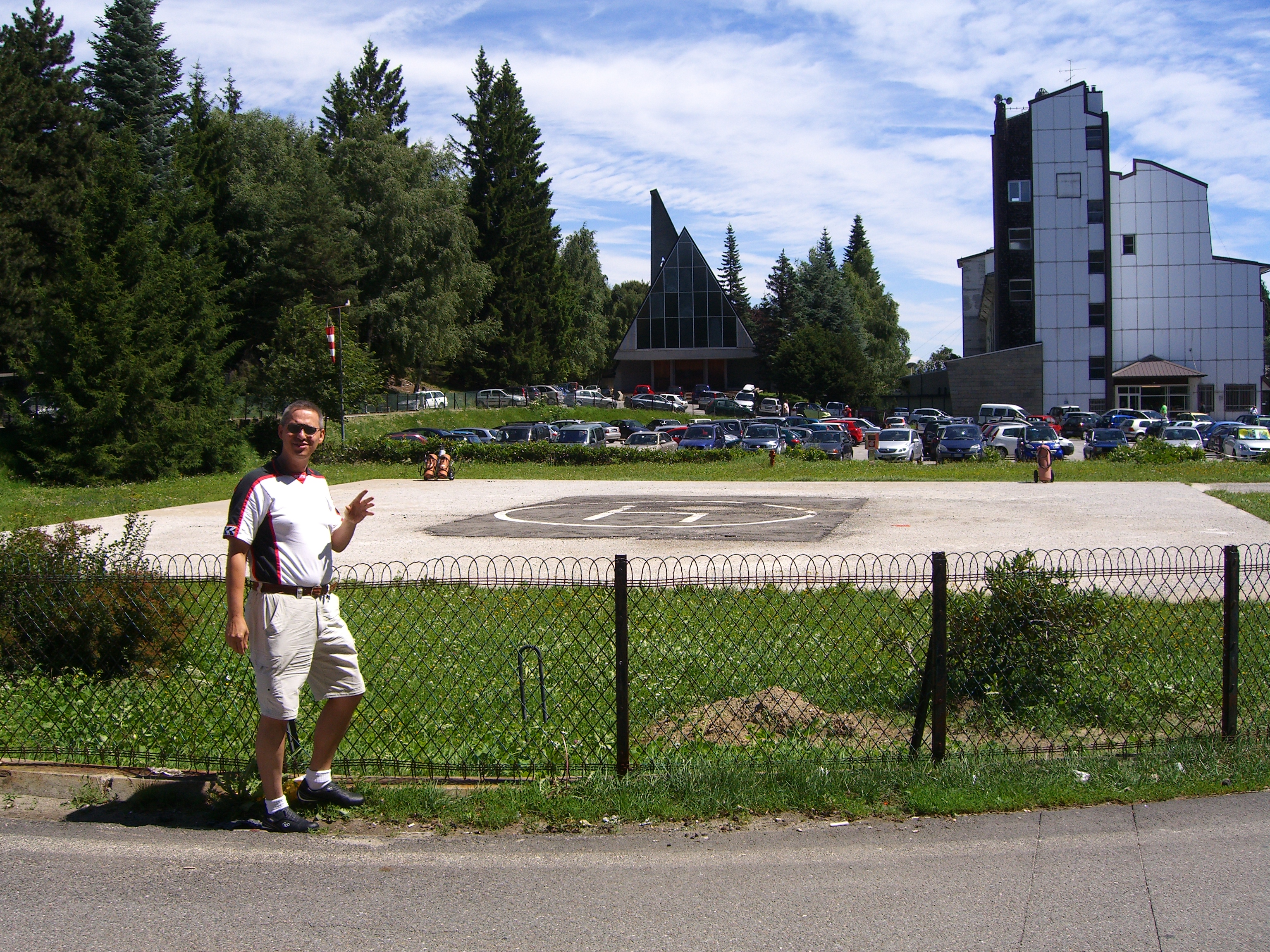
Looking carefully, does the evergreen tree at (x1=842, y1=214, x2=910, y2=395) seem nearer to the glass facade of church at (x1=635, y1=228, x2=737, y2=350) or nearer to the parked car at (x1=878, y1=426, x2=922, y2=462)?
the glass facade of church at (x1=635, y1=228, x2=737, y2=350)

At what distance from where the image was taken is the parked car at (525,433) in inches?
1857

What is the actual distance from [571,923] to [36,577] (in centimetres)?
476

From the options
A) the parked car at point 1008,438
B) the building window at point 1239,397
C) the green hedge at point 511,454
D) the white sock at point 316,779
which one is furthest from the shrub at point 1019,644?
the building window at point 1239,397

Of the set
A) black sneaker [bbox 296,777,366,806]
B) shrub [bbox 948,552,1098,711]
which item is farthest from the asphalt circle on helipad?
black sneaker [bbox 296,777,366,806]

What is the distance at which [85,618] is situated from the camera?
23.4ft

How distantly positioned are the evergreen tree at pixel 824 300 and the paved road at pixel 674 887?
82.7 metres

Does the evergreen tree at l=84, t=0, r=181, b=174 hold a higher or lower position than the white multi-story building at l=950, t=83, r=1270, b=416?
higher

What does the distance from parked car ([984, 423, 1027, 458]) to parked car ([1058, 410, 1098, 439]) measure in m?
17.8

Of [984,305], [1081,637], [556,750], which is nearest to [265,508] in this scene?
[556,750]

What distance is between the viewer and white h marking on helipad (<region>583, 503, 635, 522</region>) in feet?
65.2

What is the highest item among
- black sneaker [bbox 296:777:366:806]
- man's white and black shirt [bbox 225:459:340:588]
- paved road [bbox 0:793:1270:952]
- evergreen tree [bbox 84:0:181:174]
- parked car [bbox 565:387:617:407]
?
A: evergreen tree [bbox 84:0:181:174]

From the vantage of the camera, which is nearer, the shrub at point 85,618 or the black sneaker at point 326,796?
the black sneaker at point 326,796

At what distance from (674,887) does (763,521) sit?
15.2 metres

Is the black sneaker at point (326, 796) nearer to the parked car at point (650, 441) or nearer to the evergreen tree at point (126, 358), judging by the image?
the evergreen tree at point (126, 358)
